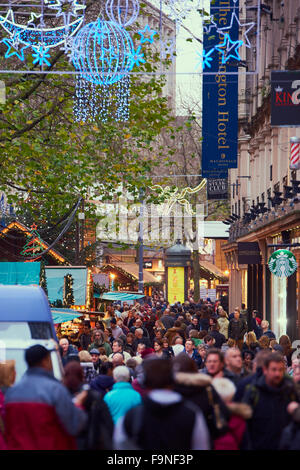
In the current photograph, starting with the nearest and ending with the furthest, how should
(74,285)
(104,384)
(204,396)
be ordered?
(204,396)
(104,384)
(74,285)

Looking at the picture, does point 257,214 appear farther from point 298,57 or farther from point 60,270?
point 60,270

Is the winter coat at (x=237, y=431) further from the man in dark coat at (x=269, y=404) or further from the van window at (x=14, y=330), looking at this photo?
the van window at (x=14, y=330)

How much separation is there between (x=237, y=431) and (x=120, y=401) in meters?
1.92

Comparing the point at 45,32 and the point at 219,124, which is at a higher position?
the point at 219,124

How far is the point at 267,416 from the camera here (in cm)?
789

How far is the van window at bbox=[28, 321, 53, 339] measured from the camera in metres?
11.0

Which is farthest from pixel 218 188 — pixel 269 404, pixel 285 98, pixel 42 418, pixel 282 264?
pixel 42 418

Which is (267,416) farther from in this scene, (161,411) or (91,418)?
(161,411)

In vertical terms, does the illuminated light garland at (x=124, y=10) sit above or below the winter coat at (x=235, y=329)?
above

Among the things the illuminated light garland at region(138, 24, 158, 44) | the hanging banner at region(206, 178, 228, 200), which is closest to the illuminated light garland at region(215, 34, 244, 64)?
the illuminated light garland at region(138, 24, 158, 44)

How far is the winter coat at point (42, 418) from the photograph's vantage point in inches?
276

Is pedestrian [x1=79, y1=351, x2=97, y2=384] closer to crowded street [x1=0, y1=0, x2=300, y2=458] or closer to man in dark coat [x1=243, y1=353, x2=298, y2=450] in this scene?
crowded street [x1=0, y1=0, x2=300, y2=458]

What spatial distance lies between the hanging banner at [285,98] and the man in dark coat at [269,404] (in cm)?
1228

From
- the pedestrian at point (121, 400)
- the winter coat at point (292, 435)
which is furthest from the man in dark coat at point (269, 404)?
the pedestrian at point (121, 400)
